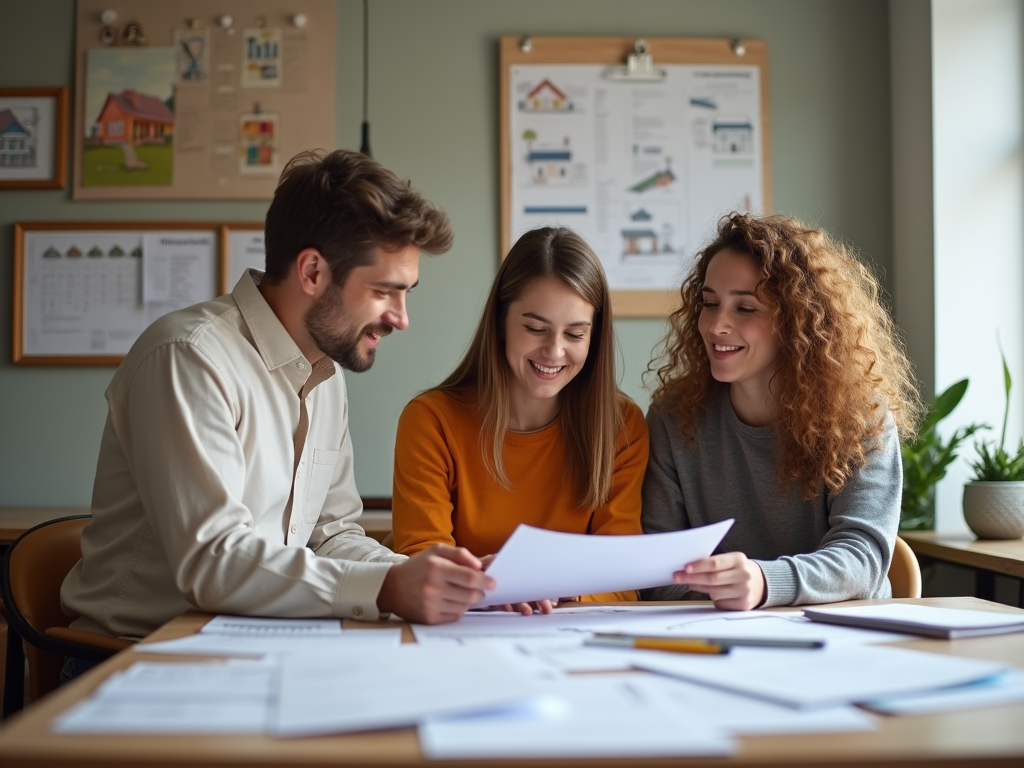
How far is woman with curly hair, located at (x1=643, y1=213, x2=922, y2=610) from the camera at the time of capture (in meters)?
1.65

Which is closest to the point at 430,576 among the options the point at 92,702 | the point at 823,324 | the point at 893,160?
the point at 92,702

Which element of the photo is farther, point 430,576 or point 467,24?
point 467,24

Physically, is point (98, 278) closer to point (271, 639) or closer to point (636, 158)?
point (636, 158)

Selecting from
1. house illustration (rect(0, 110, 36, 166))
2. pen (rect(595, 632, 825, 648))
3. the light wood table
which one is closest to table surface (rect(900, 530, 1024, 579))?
the light wood table

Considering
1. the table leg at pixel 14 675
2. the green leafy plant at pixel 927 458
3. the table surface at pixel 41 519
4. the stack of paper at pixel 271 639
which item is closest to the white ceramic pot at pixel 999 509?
the green leafy plant at pixel 927 458

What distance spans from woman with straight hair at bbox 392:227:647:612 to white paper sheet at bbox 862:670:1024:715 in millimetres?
883

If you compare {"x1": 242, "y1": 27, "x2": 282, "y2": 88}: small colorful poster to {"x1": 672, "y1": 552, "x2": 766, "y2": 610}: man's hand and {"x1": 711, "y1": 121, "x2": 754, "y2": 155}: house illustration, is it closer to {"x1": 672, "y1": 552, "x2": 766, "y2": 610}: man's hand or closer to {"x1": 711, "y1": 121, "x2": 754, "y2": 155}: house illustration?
{"x1": 711, "y1": 121, "x2": 754, "y2": 155}: house illustration

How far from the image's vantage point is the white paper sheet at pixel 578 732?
0.66 metres

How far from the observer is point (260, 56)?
10.2 feet

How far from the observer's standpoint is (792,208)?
Result: 3.18m

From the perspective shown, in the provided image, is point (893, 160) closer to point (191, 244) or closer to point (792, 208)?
point (792, 208)

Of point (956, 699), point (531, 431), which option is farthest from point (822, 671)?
point (531, 431)

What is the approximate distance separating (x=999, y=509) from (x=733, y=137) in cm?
145

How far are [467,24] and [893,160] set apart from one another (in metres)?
1.50
